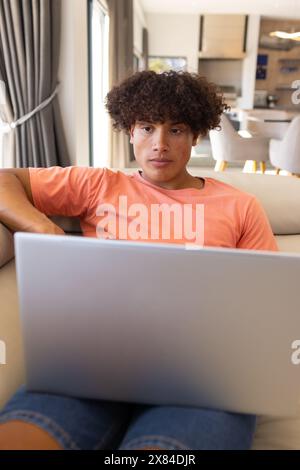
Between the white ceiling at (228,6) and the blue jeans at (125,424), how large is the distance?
7.28 metres

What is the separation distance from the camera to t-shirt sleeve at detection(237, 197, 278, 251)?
0.96m

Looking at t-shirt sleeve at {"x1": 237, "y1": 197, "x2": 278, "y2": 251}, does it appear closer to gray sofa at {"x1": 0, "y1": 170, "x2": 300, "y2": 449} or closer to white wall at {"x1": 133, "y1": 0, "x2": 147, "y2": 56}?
gray sofa at {"x1": 0, "y1": 170, "x2": 300, "y2": 449}

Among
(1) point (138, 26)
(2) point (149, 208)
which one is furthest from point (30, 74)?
(1) point (138, 26)

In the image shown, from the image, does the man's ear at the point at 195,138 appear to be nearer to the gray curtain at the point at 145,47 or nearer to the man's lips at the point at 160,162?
the man's lips at the point at 160,162

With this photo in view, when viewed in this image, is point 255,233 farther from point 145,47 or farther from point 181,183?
point 145,47

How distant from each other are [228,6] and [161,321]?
7.77 m

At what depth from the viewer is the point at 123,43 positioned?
15.2ft

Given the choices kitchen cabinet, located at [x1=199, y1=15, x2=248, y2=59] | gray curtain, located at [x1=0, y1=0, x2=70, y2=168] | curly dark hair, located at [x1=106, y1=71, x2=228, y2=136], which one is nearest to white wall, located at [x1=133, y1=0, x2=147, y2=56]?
kitchen cabinet, located at [x1=199, y1=15, x2=248, y2=59]

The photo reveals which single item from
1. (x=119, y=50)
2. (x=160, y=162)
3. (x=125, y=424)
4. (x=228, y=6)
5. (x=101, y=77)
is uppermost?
(x=228, y=6)

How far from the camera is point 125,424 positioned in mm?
677

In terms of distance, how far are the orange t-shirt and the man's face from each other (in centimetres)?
5

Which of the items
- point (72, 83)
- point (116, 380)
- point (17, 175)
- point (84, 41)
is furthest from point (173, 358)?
point (84, 41)
